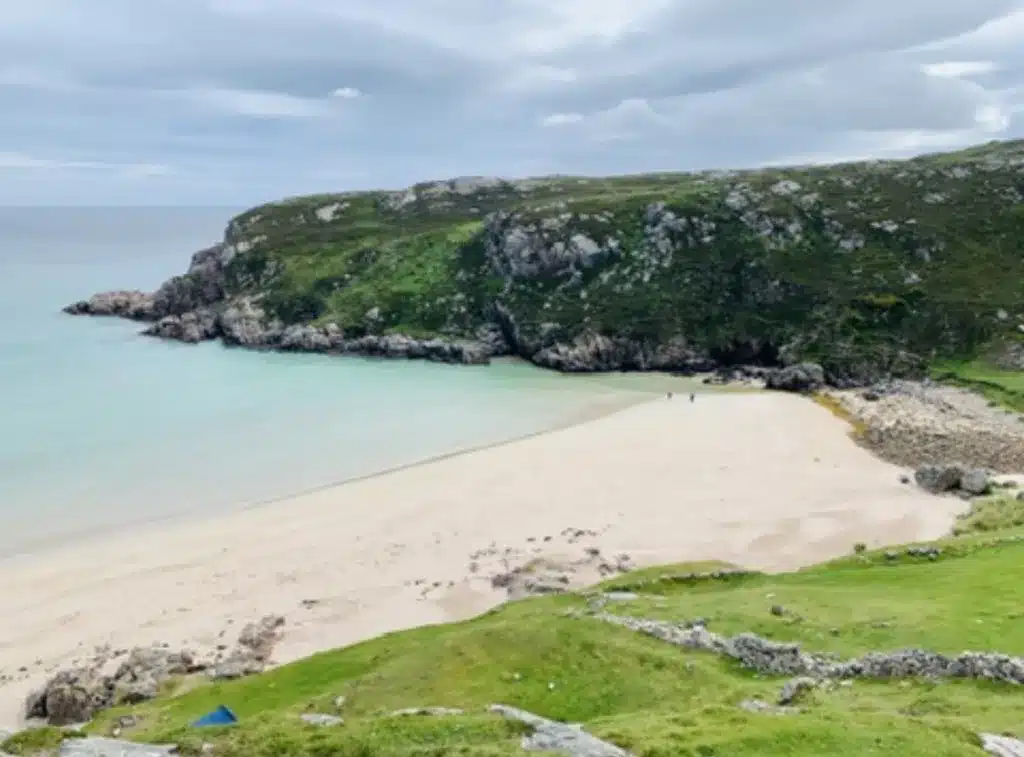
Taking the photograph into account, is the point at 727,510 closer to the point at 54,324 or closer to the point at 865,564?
the point at 865,564

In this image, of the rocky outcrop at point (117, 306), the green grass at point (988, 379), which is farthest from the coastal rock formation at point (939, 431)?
the rocky outcrop at point (117, 306)

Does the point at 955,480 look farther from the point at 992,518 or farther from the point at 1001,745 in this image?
the point at 1001,745

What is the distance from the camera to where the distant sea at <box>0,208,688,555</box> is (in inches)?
2349

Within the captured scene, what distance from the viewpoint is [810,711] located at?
19.9 metres

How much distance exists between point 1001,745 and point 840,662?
7032mm

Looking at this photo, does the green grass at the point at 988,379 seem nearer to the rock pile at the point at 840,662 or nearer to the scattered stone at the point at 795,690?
the rock pile at the point at 840,662

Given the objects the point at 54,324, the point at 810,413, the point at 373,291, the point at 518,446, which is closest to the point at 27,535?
the point at 518,446

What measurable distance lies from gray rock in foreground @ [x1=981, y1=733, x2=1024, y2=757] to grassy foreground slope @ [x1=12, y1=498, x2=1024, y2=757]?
233 millimetres

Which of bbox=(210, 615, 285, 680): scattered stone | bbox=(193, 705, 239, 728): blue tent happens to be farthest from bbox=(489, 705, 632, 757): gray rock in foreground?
bbox=(210, 615, 285, 680): scattered stone

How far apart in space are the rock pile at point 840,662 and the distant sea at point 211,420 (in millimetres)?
39405

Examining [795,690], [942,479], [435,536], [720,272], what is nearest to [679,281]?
[720,272]

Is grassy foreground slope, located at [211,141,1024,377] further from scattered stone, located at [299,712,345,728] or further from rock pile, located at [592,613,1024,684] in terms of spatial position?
scattered stone, located at [299,712,345,728]

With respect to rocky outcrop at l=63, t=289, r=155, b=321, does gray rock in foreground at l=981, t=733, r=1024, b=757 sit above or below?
above

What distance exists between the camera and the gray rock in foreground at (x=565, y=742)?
16.5 meters
